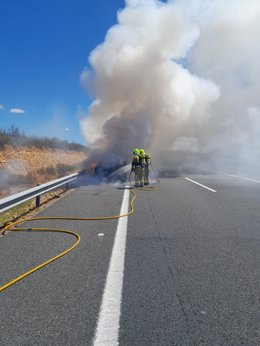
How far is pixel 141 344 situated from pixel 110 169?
53.3 feet

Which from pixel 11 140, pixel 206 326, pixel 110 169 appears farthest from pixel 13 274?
pixel 11 140

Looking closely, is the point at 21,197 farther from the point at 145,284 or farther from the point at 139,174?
the point at 139,174

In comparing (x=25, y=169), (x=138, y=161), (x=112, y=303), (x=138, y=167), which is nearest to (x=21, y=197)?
(x=112, y=303)

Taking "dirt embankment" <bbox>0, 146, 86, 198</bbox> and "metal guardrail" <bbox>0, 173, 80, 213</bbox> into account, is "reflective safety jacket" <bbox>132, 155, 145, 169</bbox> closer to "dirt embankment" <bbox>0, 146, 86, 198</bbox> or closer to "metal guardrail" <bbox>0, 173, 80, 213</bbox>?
"metal guardrail" <bbox>0, 173, 80, 213</bbox>

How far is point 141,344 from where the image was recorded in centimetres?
260

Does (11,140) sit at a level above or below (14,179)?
above

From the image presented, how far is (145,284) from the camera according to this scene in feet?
12.3

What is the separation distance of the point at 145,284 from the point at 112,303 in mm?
555

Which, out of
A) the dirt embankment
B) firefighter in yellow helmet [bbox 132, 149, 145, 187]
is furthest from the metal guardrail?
the dirt embankment

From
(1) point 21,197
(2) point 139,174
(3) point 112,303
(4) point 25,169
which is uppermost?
(2) point 139,174

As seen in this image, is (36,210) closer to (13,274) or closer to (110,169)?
(13,274)

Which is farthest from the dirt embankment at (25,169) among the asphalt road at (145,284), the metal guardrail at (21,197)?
the asphalt road at (145,284)

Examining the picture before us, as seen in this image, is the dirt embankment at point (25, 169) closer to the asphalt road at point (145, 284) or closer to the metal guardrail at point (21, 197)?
the metal guardrail at point (21, 197)

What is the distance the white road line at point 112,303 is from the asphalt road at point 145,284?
29mm
